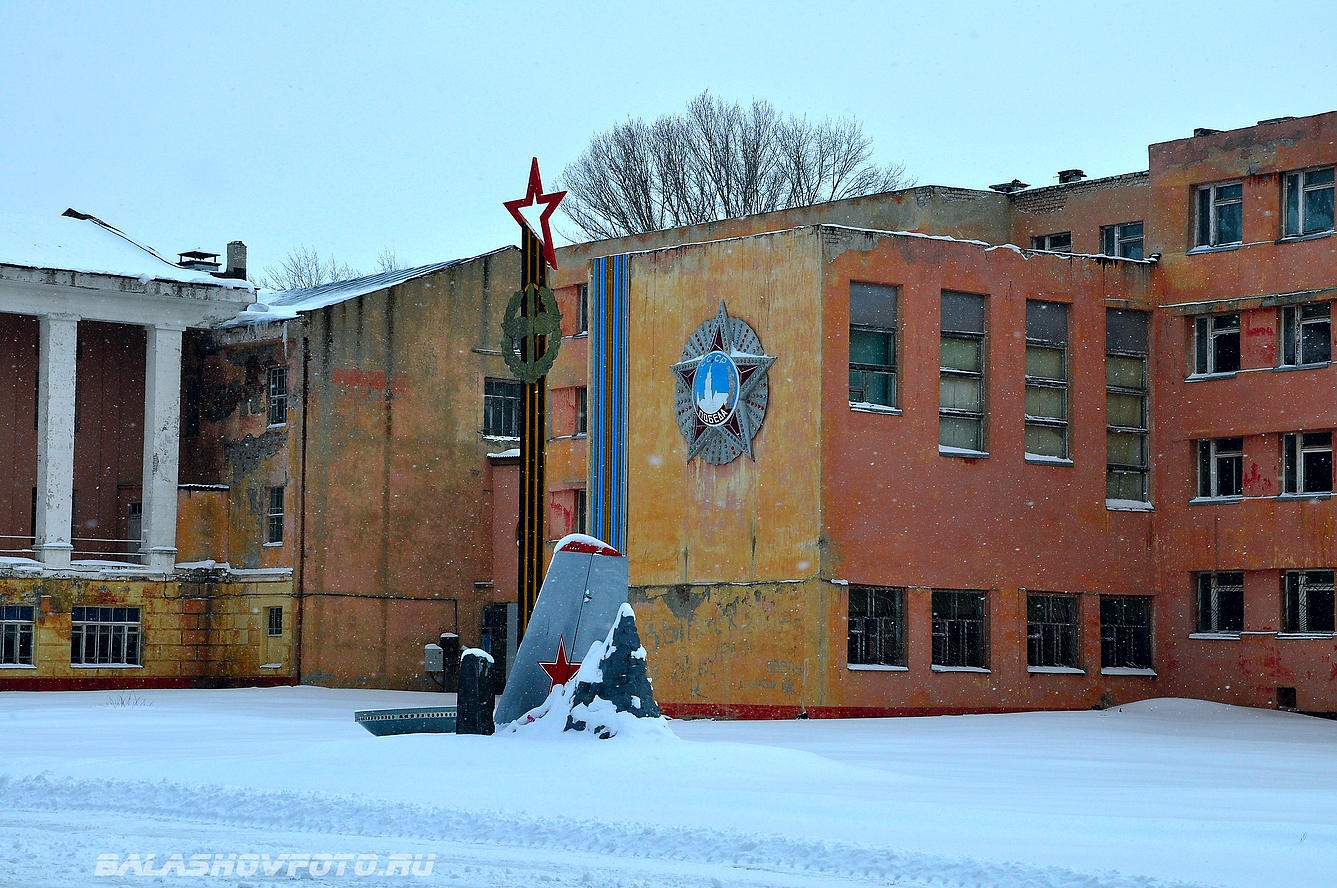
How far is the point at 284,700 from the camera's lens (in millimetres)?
39844

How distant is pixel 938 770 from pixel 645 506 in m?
16.1

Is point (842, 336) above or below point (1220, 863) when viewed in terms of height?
above

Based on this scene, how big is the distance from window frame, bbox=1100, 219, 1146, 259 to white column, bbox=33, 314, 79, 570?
22686 mm

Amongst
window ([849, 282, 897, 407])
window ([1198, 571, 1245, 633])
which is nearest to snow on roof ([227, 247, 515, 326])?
window ([849, 282, 897, 407])

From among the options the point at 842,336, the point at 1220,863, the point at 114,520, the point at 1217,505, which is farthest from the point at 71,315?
the point at 1220,863

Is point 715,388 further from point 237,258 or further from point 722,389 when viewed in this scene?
point 237,258

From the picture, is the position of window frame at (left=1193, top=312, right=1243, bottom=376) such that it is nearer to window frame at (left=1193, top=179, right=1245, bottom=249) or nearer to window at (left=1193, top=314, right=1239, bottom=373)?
window at (left=1193, top=314, right=1239, bottom=373)

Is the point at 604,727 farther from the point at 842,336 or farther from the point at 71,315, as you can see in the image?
the point at 71,315

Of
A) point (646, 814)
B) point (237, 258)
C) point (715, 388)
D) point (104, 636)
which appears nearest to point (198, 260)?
point (237, 258)

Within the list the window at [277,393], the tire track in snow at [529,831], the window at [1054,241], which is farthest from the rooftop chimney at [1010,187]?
the tire track in snow at [529,831]

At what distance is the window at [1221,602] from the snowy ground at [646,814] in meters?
11.7

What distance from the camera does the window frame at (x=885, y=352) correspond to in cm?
3384

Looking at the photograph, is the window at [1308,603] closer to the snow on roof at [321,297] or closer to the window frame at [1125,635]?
the window frame at [1125,635]

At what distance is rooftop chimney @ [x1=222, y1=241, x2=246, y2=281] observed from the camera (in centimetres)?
5278
